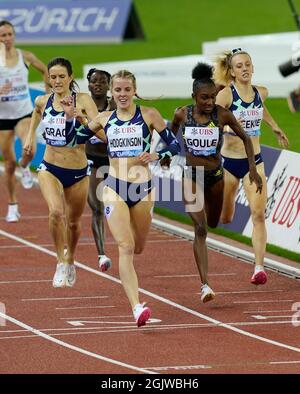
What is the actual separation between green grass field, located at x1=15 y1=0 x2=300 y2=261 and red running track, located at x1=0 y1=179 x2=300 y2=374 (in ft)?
56.1

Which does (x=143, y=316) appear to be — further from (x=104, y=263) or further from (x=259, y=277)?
(x=104, y=263)

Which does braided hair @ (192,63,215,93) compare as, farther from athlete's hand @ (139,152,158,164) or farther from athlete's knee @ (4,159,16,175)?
athlete's knee @ (4,159,16,175)

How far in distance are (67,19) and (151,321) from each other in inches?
1032

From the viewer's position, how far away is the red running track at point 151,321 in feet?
45.4

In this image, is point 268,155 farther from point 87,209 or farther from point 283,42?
point 283,42

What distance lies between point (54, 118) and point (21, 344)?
2858mm

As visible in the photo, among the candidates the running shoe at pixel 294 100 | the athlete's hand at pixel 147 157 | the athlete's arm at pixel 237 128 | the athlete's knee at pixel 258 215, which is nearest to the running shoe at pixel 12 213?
the athlete's knee at pixel 258 215

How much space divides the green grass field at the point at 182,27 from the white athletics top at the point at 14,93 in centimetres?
1367

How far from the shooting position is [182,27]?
44.2 meters

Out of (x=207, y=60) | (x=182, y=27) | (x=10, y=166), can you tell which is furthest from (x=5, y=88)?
(x=182, y=27)

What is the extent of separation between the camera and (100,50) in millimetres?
40406
